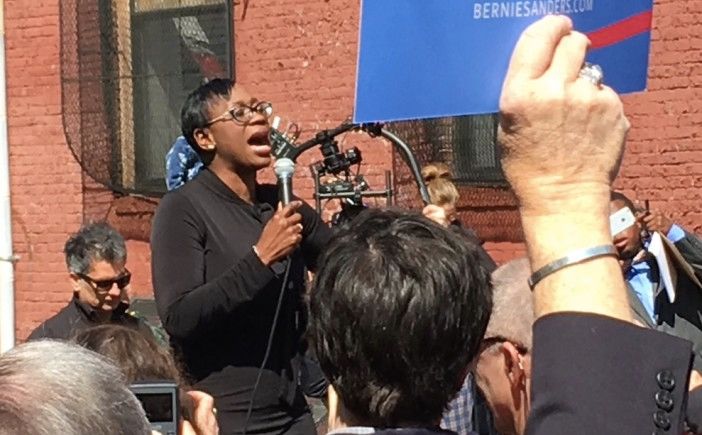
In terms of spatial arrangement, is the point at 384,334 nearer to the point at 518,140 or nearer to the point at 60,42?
the point at 518,140

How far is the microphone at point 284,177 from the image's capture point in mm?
Answer: 4305

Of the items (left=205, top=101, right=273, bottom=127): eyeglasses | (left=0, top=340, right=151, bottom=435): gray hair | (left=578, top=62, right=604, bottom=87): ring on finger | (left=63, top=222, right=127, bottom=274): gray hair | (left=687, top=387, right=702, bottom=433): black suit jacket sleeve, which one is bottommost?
(left=63, top=222, right=127, bottom=274): gray hair

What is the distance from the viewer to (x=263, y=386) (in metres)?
4.23

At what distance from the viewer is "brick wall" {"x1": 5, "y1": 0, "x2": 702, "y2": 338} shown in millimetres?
7281

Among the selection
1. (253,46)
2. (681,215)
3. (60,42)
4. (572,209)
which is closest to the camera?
(572,209)

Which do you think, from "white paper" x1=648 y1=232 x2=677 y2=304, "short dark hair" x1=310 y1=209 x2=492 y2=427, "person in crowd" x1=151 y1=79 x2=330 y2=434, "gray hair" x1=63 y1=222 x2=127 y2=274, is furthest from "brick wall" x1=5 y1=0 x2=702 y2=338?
"short dark hair" x1=310 y1=209 x2=492 y2=427

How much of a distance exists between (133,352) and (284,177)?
4.78 feet

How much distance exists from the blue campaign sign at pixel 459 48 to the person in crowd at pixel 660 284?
315 cm

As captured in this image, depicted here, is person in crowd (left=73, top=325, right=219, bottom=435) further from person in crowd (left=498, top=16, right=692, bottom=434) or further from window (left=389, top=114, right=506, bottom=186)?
window (left=389, top=114, right=506, bottom=186)

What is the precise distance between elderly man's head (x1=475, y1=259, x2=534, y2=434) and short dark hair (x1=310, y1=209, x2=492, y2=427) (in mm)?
549

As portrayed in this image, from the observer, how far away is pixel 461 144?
328 inches

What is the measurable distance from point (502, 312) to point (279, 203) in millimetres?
1812

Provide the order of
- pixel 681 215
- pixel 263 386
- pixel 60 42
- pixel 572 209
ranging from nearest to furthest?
pixel 572 209 < pixel 263 386 < pixel 681 215 < pixel 60 42

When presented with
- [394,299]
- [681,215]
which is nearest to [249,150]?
[394,299]
